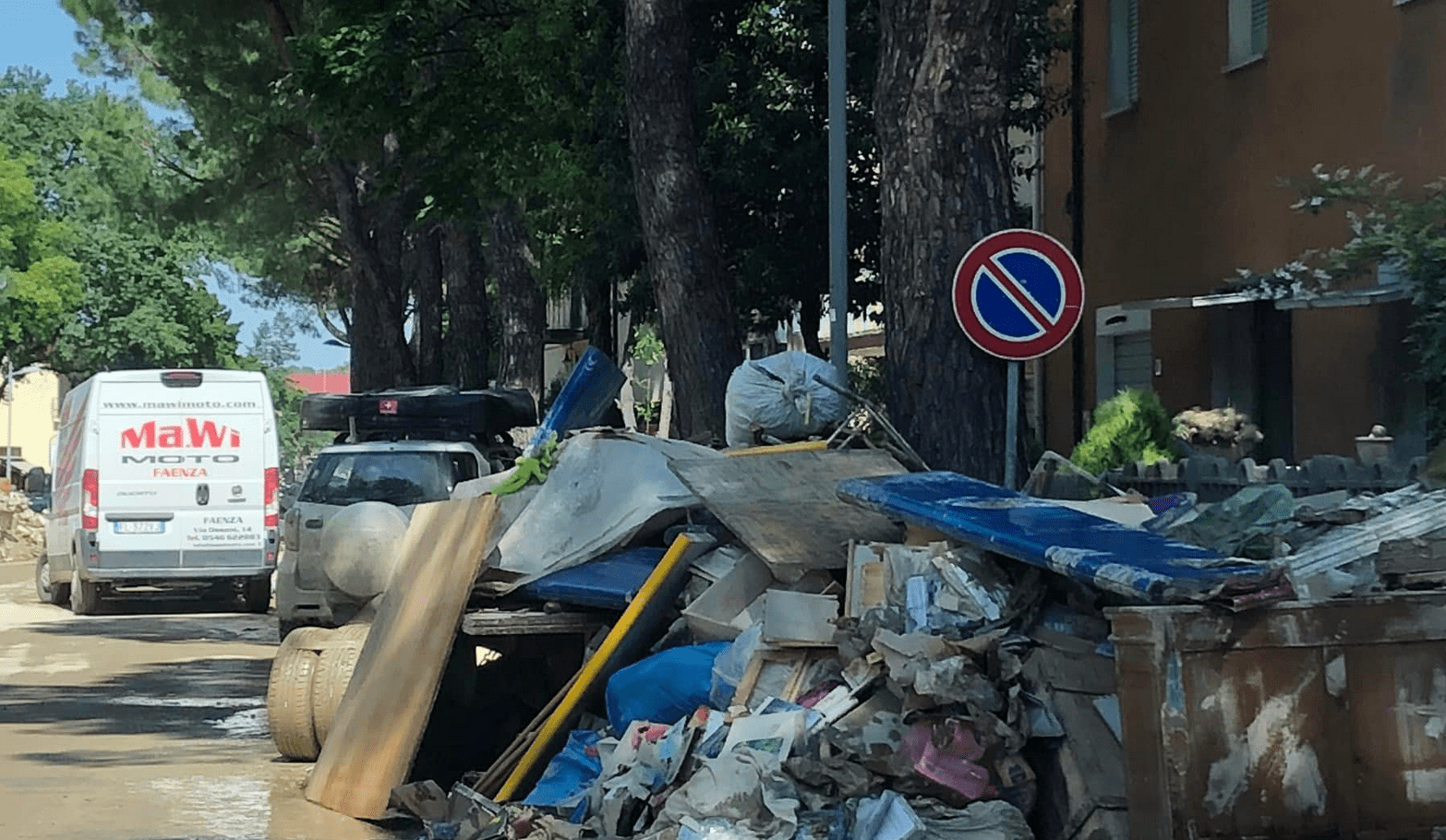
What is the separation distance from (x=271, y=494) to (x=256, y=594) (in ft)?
5.16

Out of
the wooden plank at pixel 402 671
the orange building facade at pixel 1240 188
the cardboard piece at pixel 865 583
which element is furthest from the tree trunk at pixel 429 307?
the cardboard piece at pixel 865 583

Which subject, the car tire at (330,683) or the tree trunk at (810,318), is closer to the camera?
the car tire at (330,683)

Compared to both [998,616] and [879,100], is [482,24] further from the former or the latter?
[998,616]

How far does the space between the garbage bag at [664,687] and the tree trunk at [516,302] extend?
17054 mm

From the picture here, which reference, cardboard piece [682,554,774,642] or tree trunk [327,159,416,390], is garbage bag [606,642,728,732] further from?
tree trunk [327,159,416,390]

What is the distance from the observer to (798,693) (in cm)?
789

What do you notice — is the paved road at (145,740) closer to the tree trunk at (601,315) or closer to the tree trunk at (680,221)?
the tree trunk at (680,221)

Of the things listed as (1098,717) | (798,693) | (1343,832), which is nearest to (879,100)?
(798,693)

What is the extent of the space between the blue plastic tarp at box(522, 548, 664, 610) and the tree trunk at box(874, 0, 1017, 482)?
1.76 m

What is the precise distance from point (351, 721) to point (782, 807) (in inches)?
145

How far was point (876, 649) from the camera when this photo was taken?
24.5 ft

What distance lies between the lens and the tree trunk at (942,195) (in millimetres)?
10719

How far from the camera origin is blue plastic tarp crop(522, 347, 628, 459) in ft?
44.9

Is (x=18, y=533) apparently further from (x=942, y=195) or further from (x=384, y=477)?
(x=942, y=195)
